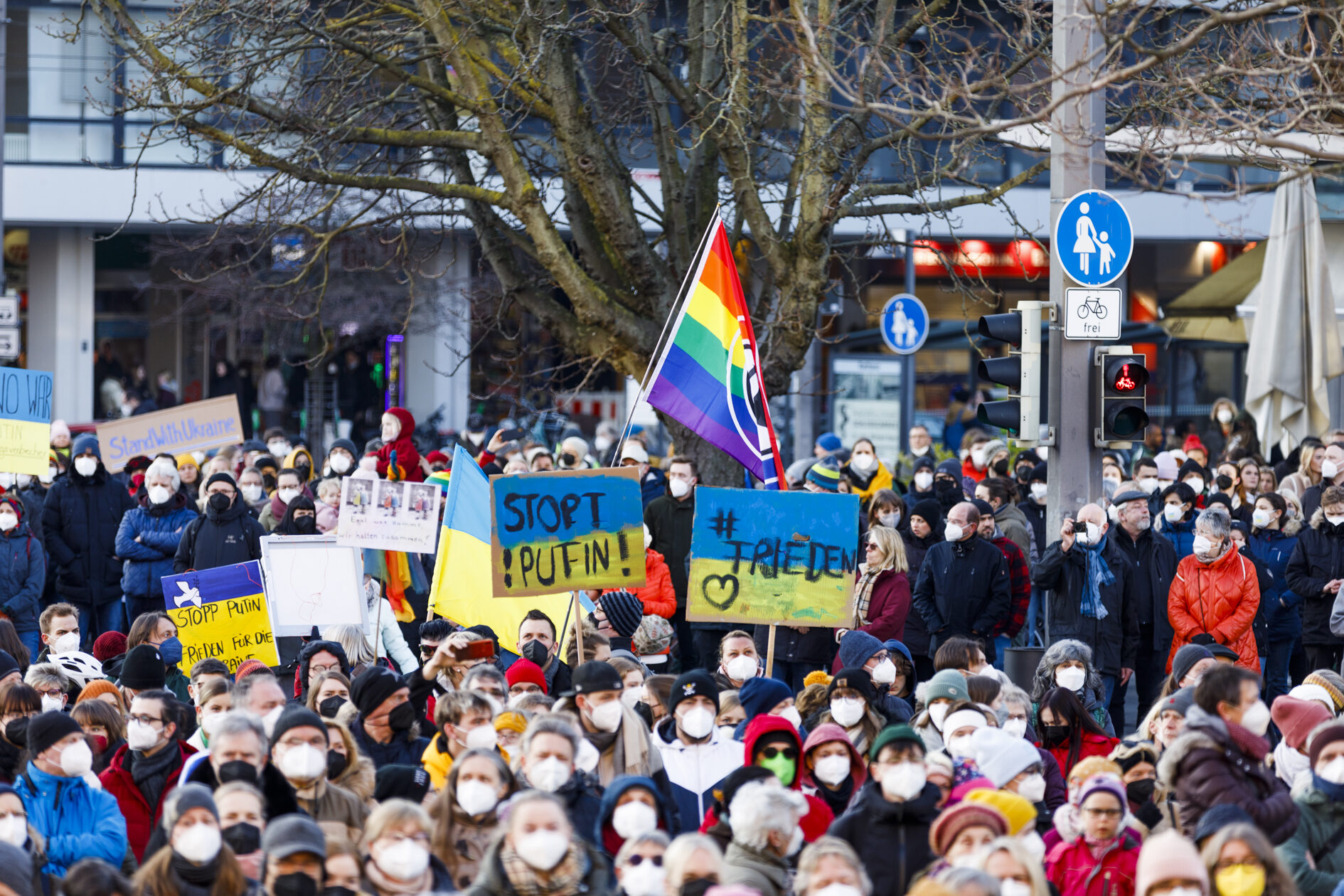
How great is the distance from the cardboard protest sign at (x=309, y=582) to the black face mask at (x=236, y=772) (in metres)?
4.37

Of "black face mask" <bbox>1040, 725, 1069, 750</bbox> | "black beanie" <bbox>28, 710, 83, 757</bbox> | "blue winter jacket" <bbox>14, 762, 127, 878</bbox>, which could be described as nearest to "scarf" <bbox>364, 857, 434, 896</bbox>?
"blue winter jacket" <bbox>14, 762, 127, 878</bbox>

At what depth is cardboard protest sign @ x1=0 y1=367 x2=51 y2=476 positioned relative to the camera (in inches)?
503

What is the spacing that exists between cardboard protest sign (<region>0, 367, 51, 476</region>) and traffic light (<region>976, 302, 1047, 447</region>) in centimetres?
664

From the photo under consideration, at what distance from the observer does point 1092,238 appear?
34.5ft

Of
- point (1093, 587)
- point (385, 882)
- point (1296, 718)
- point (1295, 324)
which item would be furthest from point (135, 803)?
point (1295, 324)

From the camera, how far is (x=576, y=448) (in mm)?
16000

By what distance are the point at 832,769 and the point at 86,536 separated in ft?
26.6

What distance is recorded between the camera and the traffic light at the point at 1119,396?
1060 centimetres

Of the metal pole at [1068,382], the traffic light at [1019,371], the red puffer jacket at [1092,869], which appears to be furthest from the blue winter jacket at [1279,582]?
the red puffer jacket at [1092,869]

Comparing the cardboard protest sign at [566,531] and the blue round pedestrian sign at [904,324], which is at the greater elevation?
the blue round pedestrian sign at [904,324]

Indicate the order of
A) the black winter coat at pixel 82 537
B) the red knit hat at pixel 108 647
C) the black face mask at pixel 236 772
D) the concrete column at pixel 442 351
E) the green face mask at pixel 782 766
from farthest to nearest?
the concrete column at pixel 442 351
the black winter coat at pixel 82 537
the red knit hat at pixel 108 647
the green face mask at pixel 782 766
the black face mask at pixel 236 772

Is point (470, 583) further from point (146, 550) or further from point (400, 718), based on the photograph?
point (400, 718)

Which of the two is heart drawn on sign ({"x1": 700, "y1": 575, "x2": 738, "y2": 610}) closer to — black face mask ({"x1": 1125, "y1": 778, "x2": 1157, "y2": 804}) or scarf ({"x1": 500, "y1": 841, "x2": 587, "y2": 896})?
black face mask ({"x1": 1125, "y1": 778, "x2": 1157, "y2": 804})

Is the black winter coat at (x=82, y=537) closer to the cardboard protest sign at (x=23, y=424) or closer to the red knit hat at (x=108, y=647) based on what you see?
the cardboard protest sign at (x=23, y=424)
